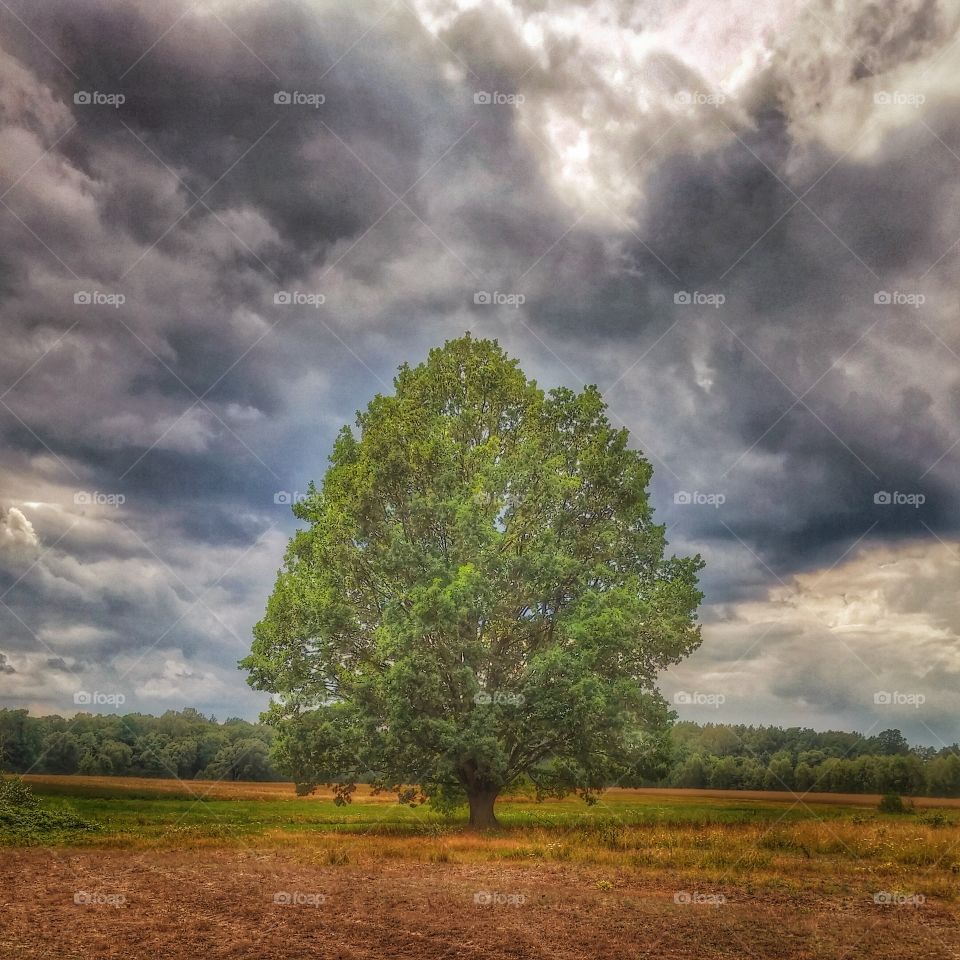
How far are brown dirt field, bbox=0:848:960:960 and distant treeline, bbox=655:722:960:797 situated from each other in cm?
5681

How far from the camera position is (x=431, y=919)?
1398 centimetres

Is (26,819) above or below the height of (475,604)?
below

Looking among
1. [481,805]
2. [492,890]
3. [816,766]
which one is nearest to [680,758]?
[816,766]

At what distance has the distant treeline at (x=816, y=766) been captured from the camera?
244 ft

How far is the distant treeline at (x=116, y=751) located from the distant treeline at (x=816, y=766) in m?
46.8

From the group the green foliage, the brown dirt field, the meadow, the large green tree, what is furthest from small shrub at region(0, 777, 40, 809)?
the brown dirt field

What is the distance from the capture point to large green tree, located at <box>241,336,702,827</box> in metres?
27.4

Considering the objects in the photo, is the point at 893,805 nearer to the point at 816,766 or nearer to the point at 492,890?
the point at 816,766

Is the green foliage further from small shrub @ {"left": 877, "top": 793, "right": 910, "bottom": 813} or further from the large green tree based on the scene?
small shrub @ {"left": 877, "top": 793, "right": 910, "bottom": 813}

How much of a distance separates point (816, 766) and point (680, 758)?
1588 centimetres

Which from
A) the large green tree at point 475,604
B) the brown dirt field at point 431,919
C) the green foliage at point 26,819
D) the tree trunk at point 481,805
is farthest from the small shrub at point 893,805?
the green foliage at point 26,819

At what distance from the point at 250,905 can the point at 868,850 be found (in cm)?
2070

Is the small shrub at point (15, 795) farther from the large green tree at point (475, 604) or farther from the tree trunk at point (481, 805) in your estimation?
the tree trunk at point (481, 805)

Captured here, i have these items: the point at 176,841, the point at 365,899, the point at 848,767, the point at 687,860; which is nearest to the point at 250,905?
the point at 365,899
